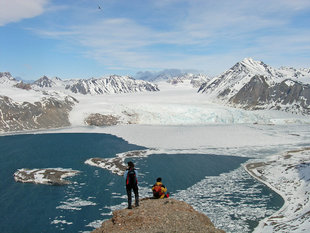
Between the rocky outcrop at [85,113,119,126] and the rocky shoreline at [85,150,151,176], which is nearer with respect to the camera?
the rocky shoreline at [85,150,151,176]

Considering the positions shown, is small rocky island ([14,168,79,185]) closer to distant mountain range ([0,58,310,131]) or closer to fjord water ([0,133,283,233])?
fjord water ([0,133,283,233])

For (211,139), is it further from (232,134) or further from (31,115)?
(31,115)

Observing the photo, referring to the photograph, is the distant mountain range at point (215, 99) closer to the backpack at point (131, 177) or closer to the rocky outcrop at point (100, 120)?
the rocky outcrop at point (100, 120)

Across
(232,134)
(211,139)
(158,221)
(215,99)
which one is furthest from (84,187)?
(215,99)

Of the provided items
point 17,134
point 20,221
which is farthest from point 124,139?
point 20,221

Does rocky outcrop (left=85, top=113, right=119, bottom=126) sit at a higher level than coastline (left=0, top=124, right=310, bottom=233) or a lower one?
higher

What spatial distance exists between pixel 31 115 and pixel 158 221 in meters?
103

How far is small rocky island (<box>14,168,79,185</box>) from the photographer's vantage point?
45594 mm

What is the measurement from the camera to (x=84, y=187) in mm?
43406

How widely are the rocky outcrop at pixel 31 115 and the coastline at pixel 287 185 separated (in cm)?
7838

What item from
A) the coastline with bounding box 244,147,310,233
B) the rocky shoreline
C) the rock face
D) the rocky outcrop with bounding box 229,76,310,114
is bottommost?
the coastline with bounding box 244,147,310,233

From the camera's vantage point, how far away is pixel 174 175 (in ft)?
164

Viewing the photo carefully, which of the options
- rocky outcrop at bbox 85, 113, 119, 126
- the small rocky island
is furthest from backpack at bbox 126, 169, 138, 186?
rocky outcrop at bbox 85, 113, 119, 126

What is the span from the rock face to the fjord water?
1371cm
